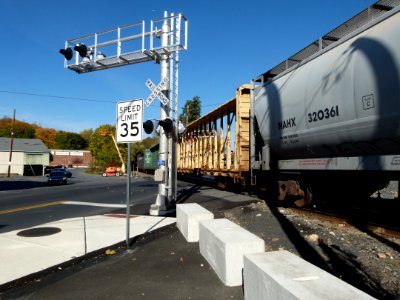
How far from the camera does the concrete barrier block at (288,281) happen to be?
2.90m

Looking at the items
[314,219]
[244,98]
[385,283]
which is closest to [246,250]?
[385,283]

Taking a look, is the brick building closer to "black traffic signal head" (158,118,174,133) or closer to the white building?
the white building

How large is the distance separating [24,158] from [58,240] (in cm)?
5754

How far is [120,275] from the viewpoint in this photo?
5340 millimetres

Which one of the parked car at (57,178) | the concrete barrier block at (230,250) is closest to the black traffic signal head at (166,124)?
the concrete barrier block at (230,250)

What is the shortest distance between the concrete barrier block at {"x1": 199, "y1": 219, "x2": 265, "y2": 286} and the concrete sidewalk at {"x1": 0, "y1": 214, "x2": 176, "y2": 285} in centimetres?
242

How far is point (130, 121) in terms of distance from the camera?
6.96 m

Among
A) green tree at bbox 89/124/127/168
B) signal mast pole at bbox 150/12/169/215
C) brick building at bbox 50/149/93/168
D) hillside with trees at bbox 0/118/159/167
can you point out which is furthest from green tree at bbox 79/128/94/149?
signal mast pole at bbox 150/12/169/215

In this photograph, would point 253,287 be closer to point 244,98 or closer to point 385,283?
point 385,283

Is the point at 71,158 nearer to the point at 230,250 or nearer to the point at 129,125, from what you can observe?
the point at 129,125

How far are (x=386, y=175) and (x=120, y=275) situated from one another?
5.02 meters

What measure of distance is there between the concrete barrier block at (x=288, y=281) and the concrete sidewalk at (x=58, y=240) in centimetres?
335

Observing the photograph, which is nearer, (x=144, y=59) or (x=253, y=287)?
(x=253, y=287)

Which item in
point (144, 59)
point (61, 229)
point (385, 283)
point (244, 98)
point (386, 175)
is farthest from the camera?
point (144, 59)
